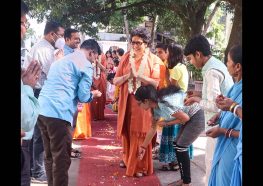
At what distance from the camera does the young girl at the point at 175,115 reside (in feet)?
13.2

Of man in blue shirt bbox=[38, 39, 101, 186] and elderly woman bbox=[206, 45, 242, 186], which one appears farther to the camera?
man in blue shirt bbox=[38, 39, 101, 186]

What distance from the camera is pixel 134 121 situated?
4.88 metres

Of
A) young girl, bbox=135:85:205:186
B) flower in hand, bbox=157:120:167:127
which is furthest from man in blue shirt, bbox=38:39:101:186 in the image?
flower in hand, bbox=157:120:167:127

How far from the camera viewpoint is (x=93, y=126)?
28.6ft

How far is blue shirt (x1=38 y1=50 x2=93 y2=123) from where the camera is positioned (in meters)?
3.64

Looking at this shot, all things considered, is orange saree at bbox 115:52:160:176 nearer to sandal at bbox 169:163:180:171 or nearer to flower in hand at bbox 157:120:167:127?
sandal at bbox 169:163:180:171

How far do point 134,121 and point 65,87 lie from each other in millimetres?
1441

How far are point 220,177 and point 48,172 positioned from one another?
191cm

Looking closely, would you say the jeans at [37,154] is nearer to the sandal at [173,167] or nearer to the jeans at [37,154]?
the jeans at [37,154]

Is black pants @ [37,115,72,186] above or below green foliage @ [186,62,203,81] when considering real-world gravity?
below

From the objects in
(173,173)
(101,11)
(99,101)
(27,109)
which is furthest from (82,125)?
(27,109)

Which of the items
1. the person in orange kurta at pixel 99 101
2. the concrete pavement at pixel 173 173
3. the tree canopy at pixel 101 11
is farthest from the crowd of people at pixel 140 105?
the tree canopy at pixel 101 11

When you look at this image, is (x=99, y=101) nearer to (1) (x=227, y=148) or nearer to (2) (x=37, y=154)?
(2) (x=37, y=154)
